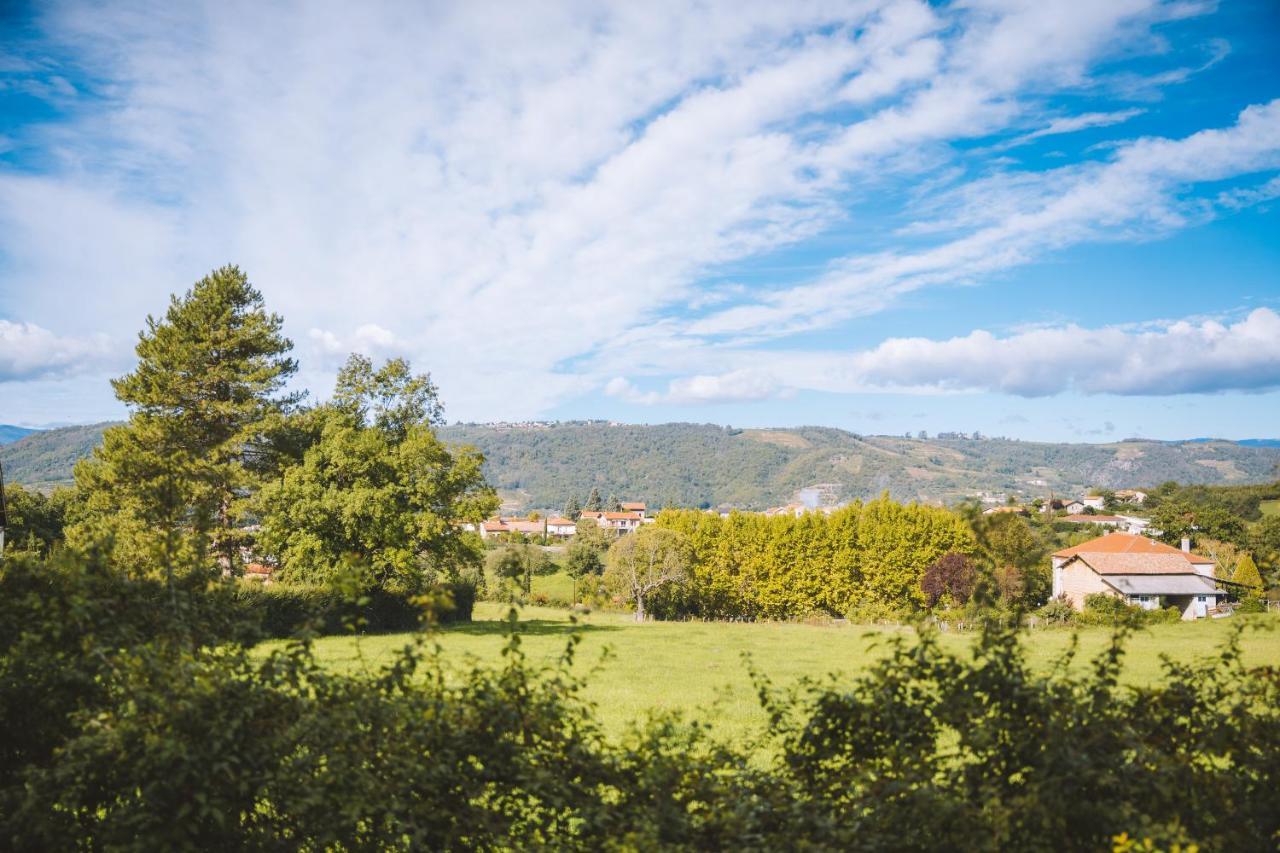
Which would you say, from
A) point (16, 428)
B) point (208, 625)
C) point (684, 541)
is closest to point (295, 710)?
point (208, 625)

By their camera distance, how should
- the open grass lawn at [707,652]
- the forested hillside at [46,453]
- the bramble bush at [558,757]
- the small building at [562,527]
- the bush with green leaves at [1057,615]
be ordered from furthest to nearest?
the small building at [562,527]
the forested hillside at [46,453]
the bush with green leaves at [1057,615]
the open grass lawn at [707,652]
the bramble bush at [558,757]

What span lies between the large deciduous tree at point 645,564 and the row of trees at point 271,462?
16206 millimetres

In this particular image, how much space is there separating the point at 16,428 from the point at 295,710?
8723 inches

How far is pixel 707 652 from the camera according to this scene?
2414 cm

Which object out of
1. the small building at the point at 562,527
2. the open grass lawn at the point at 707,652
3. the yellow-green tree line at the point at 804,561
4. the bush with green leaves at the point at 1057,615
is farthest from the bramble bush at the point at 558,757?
the small building at the point at 562,527

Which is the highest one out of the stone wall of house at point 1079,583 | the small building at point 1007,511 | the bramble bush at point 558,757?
the small building at point 1007,511

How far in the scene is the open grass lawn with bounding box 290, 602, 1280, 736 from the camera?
1345cm

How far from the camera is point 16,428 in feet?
566

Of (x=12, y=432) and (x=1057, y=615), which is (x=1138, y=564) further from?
(x=12, y=432)

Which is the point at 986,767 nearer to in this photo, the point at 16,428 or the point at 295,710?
the point at 295,710

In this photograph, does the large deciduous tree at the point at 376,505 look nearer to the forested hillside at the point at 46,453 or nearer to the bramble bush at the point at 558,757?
the bramble bush at the point at 558,757

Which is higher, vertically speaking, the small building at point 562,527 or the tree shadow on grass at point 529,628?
the tree shadow on grass at point 529,628

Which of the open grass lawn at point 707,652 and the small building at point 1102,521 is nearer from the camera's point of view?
the open grass lawn at point 707,652

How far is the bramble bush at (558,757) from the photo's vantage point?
11.2 ft
